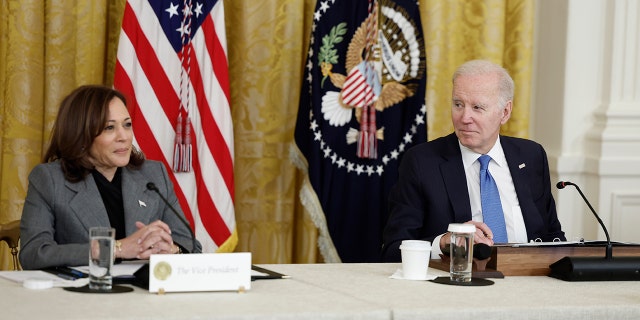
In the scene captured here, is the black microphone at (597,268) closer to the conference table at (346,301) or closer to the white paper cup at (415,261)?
the conference table at (346,301)

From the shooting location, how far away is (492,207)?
11.5 ft

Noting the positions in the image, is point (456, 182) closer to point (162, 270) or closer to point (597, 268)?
point (597, 268)

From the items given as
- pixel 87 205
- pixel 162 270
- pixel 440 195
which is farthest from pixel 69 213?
pixel 440 195

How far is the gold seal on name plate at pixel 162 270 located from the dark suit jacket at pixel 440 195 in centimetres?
122

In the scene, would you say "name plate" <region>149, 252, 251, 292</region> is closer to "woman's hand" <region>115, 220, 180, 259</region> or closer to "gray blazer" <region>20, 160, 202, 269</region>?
"woman's hand" <region>115, 220, 180, 259</region>

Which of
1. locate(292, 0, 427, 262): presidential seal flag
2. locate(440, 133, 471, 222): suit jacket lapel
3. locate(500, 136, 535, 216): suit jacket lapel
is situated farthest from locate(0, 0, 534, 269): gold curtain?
locate(440, 133, 471, 222): suit jacket lapel

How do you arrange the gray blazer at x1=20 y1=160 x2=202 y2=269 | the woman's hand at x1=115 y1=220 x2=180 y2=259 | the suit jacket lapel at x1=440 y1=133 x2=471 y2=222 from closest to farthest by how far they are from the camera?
the woman's hand at x1=115 y1=220 x2=180 y2=259 < the gray blazer at x1=20 y1=160 x2=202 y2=269 < the suit jacket lapel at x1=440 y1=133 x2=471 y2=222

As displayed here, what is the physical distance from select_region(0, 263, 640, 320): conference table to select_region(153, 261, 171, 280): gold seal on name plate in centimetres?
5

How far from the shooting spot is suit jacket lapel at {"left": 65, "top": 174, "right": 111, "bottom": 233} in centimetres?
328

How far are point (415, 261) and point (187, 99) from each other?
2058 millimetres

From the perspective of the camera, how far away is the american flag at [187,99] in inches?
175

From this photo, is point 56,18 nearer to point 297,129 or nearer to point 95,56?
point 95,56

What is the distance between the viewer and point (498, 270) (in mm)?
2965

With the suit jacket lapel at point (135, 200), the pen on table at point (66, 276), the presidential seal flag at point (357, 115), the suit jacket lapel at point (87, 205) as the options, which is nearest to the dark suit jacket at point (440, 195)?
the suit jacket lapel at point (135, 200)
